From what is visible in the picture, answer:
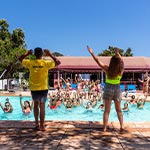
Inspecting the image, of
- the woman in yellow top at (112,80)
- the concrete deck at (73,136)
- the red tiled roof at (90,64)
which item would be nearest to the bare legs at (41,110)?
the concrete deck at (73,136)

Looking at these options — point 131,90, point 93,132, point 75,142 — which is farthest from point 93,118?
point 131,90

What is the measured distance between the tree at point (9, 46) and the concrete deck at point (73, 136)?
2483cm

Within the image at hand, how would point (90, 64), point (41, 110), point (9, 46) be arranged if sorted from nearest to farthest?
point (41, 110) < point (90, 64) < point (9, 46)

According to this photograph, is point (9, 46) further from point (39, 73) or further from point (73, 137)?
point (73, 137)

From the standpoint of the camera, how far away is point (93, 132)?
590cm

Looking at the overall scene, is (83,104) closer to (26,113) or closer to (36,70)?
(26,113)

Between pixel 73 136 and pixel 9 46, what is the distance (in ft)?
104

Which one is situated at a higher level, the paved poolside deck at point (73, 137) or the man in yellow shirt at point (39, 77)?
the man in yellow shirt at point (39, 77)

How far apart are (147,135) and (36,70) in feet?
7.37

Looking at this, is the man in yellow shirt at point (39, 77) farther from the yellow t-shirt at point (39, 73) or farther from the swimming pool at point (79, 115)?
the swimming pool at point (79, 115)

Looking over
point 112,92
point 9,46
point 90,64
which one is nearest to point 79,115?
point 112,92

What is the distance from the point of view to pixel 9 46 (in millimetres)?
36125

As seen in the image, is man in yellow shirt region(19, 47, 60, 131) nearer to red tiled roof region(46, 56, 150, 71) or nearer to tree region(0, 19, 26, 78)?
tree region(0, 19, 26, 78)

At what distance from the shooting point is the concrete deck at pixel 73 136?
15.9 ft
